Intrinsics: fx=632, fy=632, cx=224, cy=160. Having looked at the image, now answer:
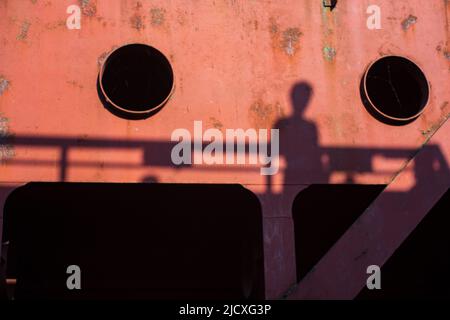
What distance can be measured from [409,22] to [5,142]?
5277 millimetres

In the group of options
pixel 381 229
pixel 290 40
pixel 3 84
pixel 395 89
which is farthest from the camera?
pixel 395 89

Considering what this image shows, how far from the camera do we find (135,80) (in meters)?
9.65

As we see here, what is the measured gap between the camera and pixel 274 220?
7.42 m

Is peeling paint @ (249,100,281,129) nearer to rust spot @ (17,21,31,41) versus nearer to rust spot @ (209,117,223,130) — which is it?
rust spot @ (209,117,223,130)

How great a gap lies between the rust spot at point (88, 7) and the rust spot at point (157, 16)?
27.3 inches

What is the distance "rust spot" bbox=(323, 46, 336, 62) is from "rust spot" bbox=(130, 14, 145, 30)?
2.30 metres

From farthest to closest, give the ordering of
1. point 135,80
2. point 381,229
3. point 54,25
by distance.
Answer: point 135,80 < point 54,25 < point 381,229

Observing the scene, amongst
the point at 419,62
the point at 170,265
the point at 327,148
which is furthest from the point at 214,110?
the point at 170,265

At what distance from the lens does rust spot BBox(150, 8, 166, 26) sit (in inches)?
304

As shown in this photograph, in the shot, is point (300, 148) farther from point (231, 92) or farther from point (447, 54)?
point (447, 54)

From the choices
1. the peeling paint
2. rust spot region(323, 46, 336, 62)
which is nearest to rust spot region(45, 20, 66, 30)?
the peeling paint

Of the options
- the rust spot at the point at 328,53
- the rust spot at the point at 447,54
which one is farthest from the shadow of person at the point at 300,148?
the rust spot at the point at 447,54

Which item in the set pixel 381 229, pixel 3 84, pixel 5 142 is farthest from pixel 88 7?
pixel 381 229

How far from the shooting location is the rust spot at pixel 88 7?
7.66 meters
